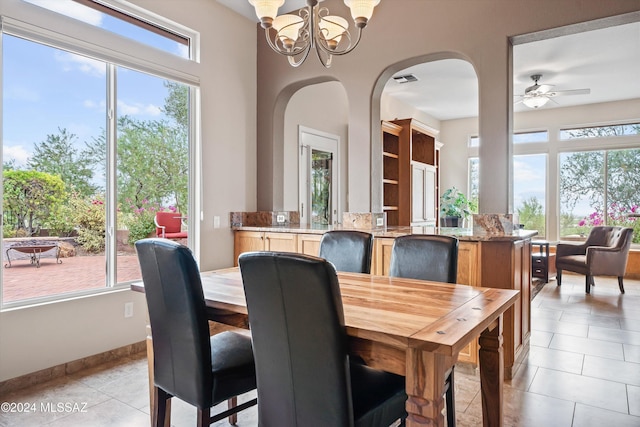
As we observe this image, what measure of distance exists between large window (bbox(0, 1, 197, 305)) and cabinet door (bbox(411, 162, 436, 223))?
3644 millimetres

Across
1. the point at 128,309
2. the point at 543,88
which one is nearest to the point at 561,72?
the point at 543,88

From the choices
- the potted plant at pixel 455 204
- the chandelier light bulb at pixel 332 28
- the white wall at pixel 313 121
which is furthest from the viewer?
the potted plant at pixel 455 204

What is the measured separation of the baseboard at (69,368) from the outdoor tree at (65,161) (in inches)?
48.6

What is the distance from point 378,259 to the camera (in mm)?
3309

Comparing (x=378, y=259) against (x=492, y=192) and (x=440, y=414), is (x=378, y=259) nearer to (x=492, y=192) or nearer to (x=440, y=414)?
(x=492, y=192)

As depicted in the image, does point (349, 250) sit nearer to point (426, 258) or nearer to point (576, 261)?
point (426, 258)

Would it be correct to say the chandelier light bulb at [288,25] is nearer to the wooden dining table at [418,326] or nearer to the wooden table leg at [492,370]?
the wooden dining table at [418,326]

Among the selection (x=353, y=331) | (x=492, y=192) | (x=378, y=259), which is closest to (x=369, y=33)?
(x=492, y=192)

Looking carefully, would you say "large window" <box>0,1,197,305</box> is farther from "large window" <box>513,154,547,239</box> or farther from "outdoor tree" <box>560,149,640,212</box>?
"outdoor tree" <box>560,149,640,212</box>

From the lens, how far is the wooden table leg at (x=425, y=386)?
4.18 ft

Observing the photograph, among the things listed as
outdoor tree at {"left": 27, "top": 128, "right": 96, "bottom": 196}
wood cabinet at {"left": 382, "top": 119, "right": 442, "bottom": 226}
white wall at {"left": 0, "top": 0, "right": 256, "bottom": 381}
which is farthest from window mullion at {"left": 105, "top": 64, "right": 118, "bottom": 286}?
wood cabinet at {"left": 382, "top": 119, "right": 442, "bottom": 226}

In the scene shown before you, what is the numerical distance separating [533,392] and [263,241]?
2.53 metres

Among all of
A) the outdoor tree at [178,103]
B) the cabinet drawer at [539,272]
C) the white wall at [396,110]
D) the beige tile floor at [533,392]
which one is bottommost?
the beige tile floor at [533,392]

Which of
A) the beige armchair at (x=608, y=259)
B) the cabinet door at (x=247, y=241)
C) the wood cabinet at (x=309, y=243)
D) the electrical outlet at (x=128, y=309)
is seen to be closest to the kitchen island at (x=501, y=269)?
the wood cabinet at (x=309, y=243)
